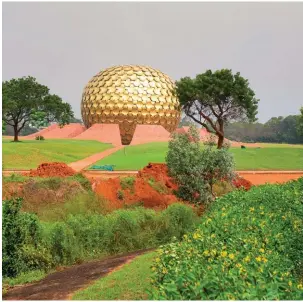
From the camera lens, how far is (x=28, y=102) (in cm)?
4156

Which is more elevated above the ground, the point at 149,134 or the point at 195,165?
the point at 149,134

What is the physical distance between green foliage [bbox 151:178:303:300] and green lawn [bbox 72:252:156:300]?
129cm

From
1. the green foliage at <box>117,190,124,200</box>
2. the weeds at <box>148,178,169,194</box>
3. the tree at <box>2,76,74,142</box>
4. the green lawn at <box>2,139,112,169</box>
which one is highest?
the tree at <box>2,76,74,142</box>

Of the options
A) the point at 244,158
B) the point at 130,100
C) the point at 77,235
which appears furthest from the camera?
the point at 130,100

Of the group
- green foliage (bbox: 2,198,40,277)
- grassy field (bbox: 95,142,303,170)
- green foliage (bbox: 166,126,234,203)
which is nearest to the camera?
green foliage (bbox: 2,198,40,277)

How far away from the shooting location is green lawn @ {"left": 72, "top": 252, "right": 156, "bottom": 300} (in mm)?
7512

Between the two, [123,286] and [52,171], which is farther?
[52,171]

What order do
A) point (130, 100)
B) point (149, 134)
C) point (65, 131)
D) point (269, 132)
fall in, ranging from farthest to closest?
1. point (269, 132)
2. point (65, 131)
3. point (130, 100)
4. point (149, 134)

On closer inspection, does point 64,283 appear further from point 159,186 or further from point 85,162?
point 85,162

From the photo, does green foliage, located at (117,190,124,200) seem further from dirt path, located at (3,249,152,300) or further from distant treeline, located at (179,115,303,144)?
distant treeline, located at (179,115,303,144)

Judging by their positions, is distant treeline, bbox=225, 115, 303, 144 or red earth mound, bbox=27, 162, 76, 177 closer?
red earth mound, bbox=27, 162, 76, 177

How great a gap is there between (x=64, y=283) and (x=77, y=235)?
2954 mm

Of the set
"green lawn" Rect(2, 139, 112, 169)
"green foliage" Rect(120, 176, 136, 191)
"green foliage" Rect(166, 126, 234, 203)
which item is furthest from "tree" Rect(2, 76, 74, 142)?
"green foliage" Rect(166, 126, 234, 203)

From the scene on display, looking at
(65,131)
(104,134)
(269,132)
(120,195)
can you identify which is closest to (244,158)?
(120,195)
